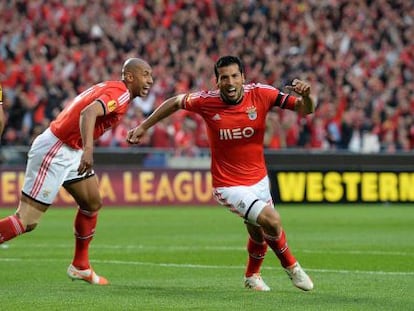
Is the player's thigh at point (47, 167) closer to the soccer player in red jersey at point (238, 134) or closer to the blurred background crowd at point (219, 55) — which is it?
the soccer player in red jersey at point (238, 134)

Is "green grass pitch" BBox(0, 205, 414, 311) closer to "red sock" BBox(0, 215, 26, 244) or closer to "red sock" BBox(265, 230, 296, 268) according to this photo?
"red sock" BBox(265, 230, 296, 268)

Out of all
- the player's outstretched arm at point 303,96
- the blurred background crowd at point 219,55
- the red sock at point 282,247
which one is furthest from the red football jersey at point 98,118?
the blurred background crowd at point 219,55

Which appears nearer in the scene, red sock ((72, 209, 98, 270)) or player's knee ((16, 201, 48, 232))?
player's knee ((16, 201, 48, 232))

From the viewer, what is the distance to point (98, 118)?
449 inches

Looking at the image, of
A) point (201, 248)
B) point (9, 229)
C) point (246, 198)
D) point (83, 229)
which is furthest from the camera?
point (201, 248)

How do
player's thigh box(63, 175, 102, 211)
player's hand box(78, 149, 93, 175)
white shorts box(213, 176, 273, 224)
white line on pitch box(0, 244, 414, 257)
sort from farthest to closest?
white line on pitch box(0, 244, 414, 257) < player's thigh box(63, 175, 102, 211) < white shorts box(213, 176, 273, 224) < player's hand box(78, 149, 93, 175)

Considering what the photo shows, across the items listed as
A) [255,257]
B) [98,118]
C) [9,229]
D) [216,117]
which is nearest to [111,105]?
[98,118]

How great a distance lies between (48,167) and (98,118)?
690mm

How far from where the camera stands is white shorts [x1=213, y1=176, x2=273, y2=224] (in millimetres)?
10531

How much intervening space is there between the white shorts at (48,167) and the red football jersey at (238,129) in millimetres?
1388

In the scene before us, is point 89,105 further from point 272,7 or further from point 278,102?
point 272,7

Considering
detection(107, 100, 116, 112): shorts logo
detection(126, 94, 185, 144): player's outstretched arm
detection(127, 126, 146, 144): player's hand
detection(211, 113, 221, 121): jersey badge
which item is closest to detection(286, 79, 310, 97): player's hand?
detection(211, 113, 221, 121): jersey badge

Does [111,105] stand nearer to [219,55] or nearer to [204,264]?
[204,264]

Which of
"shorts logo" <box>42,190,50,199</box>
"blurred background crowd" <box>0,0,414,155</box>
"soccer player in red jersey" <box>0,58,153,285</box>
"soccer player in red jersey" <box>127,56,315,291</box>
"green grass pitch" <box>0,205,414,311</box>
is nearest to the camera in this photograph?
"green grass pitch" <box>0,205,414,311</box>
